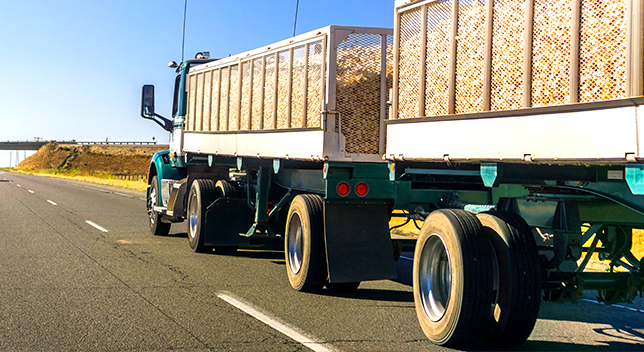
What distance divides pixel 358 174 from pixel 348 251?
2.79ft

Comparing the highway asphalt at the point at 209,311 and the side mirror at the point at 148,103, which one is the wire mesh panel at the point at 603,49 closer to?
the highway asphalt at the point at 209,311

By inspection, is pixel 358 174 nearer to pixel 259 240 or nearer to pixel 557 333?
pixel 557 333

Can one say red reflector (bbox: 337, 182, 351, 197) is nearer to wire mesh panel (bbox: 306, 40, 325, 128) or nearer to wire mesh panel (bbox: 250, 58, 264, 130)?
wire mesh panel (bbox: 306, 40, 325, 128)

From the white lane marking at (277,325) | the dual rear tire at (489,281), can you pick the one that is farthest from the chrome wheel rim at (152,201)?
the dual rear tire at (489,281)

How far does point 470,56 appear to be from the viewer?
5.13m

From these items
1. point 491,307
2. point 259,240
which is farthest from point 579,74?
point 259,240

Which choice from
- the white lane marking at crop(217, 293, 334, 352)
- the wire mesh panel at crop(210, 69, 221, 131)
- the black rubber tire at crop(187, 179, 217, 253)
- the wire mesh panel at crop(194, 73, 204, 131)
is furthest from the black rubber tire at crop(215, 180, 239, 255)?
the white lane marking at crop(217, 293, 334, 352)

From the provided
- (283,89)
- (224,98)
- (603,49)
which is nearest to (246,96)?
(224,98)

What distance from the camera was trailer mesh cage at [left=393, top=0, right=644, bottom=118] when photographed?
3887mm

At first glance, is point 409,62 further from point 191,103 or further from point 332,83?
point 191,103

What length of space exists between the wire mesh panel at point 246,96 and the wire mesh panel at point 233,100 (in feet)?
0.69

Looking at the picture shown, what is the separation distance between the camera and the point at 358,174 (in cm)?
747

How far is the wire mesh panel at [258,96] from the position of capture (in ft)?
30.4

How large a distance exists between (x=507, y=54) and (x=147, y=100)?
10.3 metres
